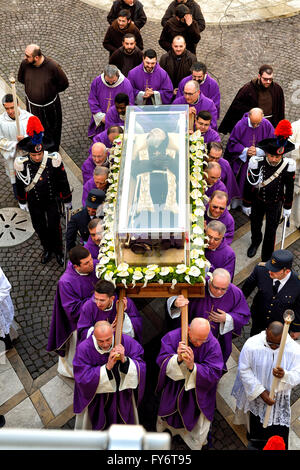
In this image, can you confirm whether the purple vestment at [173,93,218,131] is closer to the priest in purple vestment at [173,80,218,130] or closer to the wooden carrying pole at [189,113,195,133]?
the priest in purple vestment at [173,80,218,130]

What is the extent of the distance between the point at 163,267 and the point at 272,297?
5.27ft

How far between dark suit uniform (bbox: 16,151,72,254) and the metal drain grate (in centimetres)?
72

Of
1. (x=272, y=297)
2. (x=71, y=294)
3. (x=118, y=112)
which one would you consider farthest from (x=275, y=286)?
(x=118, y=112)

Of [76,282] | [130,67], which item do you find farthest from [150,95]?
[76,282]

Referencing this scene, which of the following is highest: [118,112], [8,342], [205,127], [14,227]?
[118,112]

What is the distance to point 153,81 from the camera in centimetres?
1010

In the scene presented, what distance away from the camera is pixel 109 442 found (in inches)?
69.6

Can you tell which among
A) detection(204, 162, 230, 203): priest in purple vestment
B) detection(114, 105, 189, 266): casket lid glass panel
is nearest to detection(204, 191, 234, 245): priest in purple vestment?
detection(204, 162, 230, 203): priest in purple vestment

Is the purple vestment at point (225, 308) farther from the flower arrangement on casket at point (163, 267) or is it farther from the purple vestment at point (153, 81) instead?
the purple vestment at point (153, 81)

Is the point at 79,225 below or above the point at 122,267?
below

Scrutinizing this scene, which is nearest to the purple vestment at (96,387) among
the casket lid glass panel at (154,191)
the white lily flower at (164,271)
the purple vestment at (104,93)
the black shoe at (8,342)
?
the white lily flower at (164,271)

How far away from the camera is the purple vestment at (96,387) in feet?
19.1

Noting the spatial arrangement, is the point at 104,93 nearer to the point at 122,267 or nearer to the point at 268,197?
the point at 268,197

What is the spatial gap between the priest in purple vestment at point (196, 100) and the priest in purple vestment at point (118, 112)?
3.18 ft
